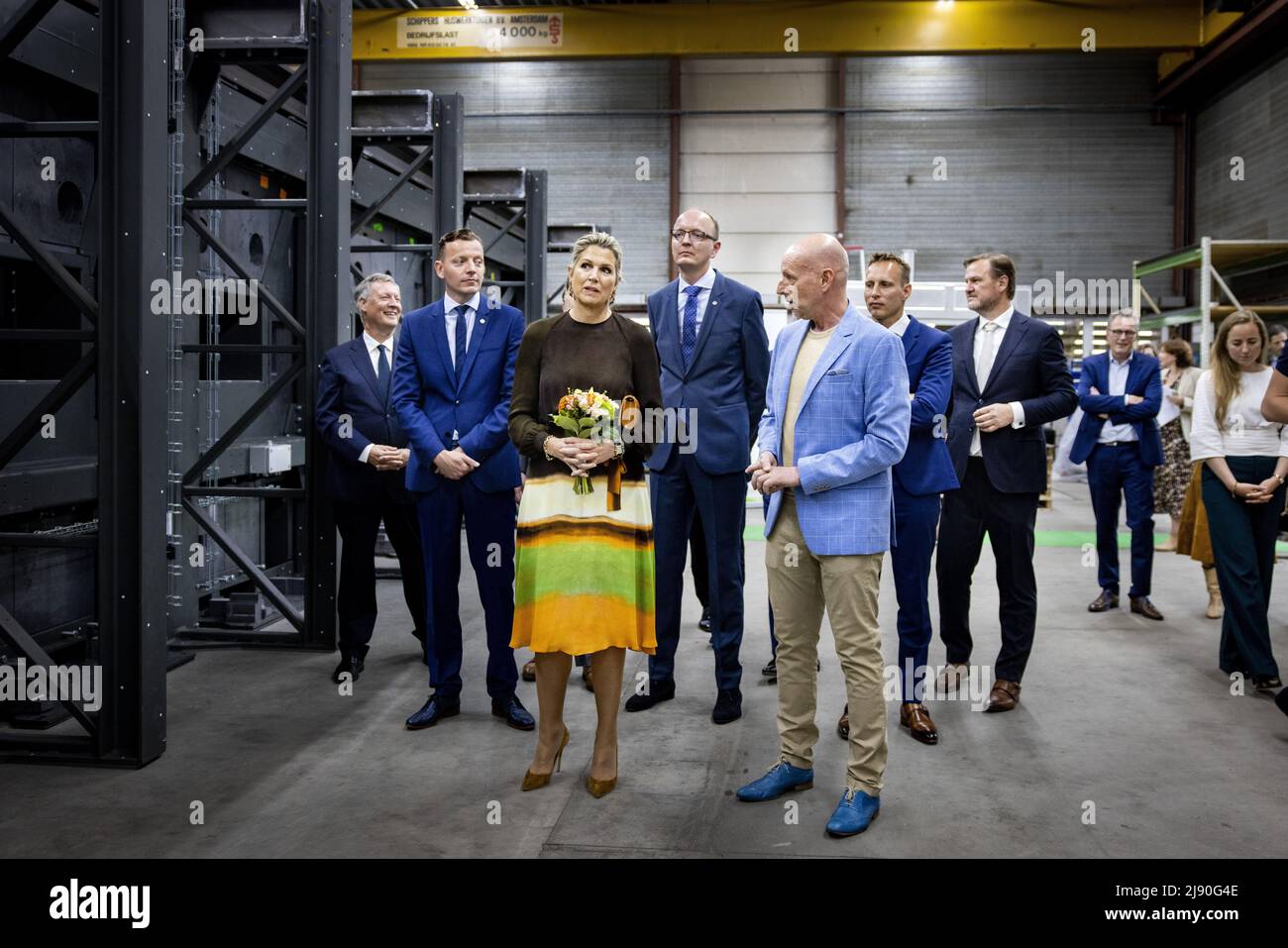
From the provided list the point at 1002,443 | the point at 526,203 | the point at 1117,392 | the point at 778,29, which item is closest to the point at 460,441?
the point at 1002,443

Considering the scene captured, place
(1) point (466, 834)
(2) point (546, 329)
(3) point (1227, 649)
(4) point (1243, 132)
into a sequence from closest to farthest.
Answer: (1) point (466, 834)
(2) point (546, 329)
(3) point (1227, 649)
(4) point (1243, 132)

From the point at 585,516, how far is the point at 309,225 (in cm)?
303

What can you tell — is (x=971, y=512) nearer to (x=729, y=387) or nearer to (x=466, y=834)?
(x=729, y=387)

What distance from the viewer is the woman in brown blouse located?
3436 mm

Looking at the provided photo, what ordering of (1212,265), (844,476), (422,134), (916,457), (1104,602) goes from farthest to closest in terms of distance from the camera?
1. (1212,265)
2. (422,134)
3. (1104,602)
4. (916,457)
5. (844,476)

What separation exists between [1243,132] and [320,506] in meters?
15.6

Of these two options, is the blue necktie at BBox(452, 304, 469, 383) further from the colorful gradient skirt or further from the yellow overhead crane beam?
the yellow overhead crane beam

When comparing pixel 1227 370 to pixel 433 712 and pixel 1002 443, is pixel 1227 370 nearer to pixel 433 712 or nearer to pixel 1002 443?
pixel 1002 443

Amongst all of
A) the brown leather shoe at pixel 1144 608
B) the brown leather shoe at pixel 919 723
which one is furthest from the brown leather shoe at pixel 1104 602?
the brown leather shoe at pixel 919 723

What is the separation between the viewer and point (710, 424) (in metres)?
4.37

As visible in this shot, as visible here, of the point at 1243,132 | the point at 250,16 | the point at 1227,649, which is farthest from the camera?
the point at 1243,132

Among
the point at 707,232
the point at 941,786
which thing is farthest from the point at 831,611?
the point at 707,232

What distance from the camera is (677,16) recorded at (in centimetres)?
1734

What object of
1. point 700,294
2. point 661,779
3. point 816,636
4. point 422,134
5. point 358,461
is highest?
point 422,134
